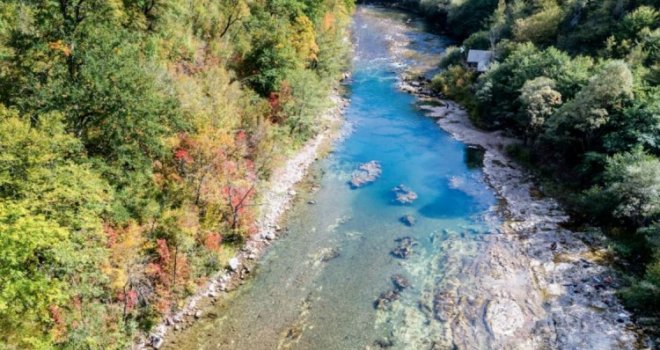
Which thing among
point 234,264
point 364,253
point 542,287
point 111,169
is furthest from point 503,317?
point 111,169

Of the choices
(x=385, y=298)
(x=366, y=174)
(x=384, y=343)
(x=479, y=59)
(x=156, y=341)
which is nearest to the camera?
(x=156, y=341)

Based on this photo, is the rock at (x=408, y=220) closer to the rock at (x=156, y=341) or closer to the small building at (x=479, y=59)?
the rock at (x=156, y=341)

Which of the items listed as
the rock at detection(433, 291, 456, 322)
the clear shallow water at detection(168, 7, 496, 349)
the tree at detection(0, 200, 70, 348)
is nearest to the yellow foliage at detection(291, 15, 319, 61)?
the clear shallow water at detection(168, 7, 496, 349)

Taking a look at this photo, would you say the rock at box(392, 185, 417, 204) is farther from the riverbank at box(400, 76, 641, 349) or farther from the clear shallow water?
the riverbank at box(400, 76, 641, 349)

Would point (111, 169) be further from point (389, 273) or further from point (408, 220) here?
point (408, 220)

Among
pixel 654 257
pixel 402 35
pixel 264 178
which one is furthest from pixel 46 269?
pixel 402 35
